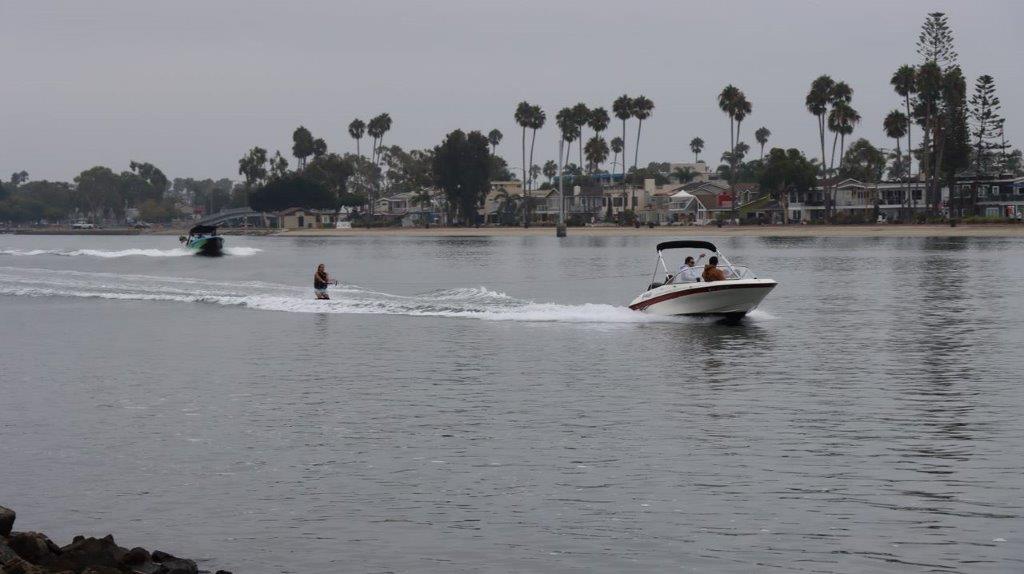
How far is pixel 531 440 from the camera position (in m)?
21.9

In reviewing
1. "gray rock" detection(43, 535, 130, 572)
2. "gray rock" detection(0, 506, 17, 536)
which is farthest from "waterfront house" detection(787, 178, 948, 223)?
"gray rock" detection(43, 535, 130, 572)

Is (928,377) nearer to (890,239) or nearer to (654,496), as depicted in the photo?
(654,496)

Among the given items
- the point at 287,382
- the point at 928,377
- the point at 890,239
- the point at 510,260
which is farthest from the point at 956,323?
the point at 890,239

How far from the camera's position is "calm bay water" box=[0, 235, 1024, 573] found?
51.2ft

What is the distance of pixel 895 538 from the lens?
50.3 ft

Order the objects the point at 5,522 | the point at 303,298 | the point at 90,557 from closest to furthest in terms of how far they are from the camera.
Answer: the point at 90,557, the point at 5,522, the point at 303,298

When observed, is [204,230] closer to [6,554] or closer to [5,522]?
[5,522]

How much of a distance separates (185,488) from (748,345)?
22205 millimetres

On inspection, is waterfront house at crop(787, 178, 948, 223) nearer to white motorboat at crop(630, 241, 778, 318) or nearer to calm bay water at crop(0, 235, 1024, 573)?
calm bay water at crop(0, 235, 1024, 573)

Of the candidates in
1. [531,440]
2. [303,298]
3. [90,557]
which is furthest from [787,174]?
[90,557]

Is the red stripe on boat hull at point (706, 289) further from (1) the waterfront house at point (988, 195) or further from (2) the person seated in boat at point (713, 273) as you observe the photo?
(1) the waterfront house at point (988, 195)

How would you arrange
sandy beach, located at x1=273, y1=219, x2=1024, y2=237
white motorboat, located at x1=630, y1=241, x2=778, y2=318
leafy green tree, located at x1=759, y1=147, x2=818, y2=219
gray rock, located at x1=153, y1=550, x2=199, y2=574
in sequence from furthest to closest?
leafy green tree, located at x1=759, y1=147, x2=818, y2=219, sandy beach, located at x1=273, y1=219, x2=1024, y2=237, white motorboat, located at x1=630, y1=241, x2=778, y2=318, gray rock, located at x1=153, y1=550, x2=199, y2=574

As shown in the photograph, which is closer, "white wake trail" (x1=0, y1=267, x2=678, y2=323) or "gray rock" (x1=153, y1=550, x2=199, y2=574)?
"gray rock" (x1=153, y1=550, x2=199, y2=574)

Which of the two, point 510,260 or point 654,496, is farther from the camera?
point 510,260
